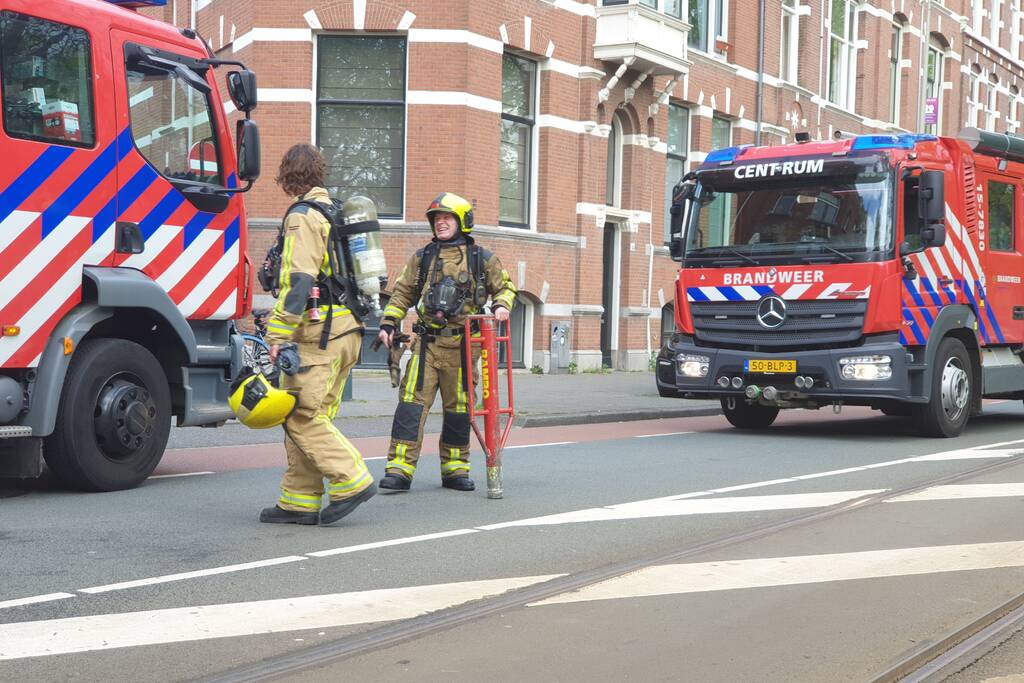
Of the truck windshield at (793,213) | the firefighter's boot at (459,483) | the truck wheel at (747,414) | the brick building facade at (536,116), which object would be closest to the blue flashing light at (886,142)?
the truck windshield at (793,213)

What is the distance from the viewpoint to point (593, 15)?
74.9ft

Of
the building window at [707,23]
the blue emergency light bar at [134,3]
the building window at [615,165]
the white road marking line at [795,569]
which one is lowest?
the white road marking line at [795,569]

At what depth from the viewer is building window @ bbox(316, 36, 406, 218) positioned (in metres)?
20.0

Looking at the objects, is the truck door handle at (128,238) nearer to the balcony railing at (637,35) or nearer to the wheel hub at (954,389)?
the wheel hub at (954,389)

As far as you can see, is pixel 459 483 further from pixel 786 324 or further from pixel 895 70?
pixel 895 70

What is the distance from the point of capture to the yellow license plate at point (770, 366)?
1236 cm

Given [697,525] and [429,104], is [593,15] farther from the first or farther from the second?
[697,525]

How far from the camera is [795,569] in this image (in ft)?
20.0

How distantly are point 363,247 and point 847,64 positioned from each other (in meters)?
29.6

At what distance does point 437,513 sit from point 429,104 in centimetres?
1319

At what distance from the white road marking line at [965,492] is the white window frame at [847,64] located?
84.1 ft

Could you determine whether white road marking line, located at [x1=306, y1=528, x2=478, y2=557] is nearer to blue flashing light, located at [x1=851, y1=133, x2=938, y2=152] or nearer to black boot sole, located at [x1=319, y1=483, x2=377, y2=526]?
black boot sole, located at [x1=319, y1=483, x2=377, y2=526]

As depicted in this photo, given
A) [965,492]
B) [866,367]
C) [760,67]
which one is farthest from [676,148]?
[965,492]

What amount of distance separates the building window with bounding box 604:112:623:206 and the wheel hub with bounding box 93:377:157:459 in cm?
1674
